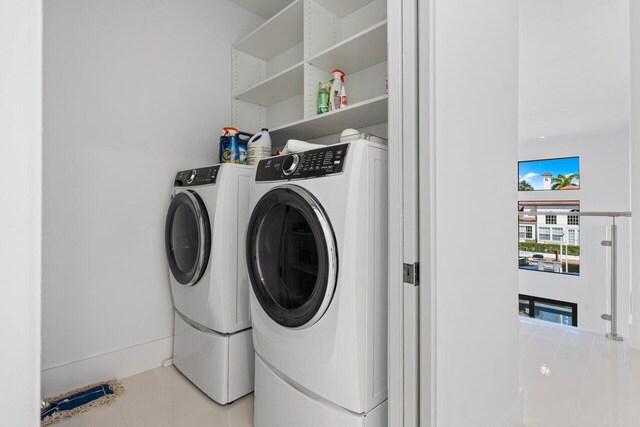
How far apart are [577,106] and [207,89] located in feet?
16.4

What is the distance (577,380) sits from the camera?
6.49ft

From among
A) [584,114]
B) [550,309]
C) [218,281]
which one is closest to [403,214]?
[218,281]

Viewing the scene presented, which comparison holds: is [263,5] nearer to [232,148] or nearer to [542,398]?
[232,148]

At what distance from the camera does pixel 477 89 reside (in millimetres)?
1228

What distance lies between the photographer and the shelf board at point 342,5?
6.70 ft

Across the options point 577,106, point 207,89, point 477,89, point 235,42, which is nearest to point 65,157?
point 207,89

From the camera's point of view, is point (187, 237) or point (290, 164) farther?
point (187, 237)

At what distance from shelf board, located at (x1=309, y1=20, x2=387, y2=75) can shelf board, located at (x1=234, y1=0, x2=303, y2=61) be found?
38 cm

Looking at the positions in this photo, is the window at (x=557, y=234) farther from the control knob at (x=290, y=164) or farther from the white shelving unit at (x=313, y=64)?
the control knob at (x=290, y=164)

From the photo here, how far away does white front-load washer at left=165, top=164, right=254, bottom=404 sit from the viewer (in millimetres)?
1732

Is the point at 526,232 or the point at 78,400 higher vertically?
the point at 526,232

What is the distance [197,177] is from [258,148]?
41 cm

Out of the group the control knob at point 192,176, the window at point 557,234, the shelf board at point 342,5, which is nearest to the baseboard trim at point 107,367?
the control knob at point 192,176

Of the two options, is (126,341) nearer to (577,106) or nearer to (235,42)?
(235,42)
